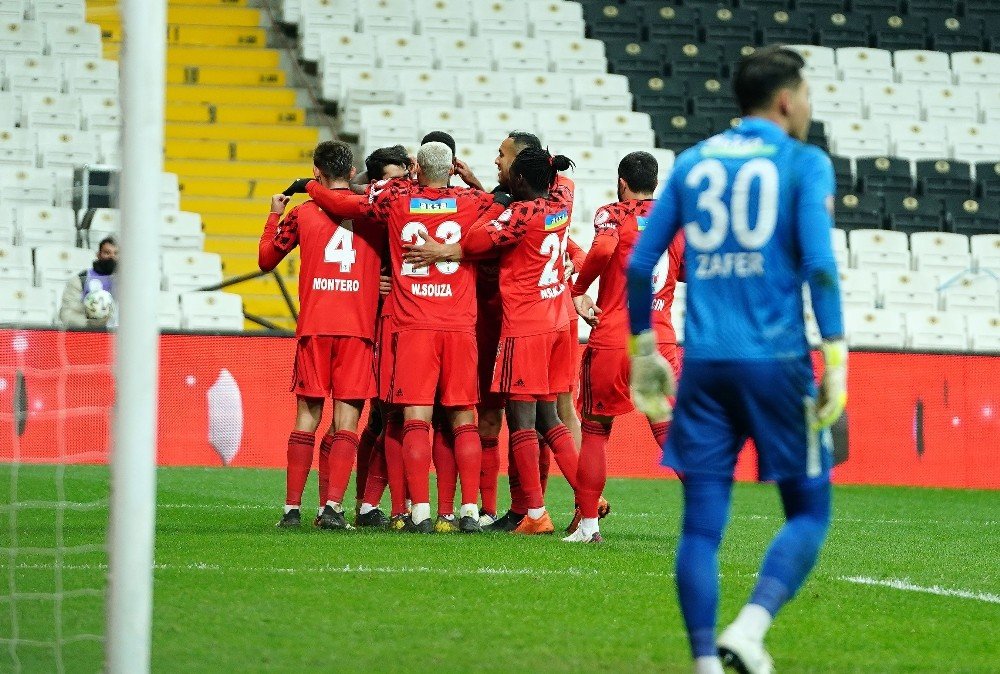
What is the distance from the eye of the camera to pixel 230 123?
19.7m

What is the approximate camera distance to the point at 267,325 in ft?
49.8

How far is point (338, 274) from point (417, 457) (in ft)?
3.93

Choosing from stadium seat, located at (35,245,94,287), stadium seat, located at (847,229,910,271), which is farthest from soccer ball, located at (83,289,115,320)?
stadium seat, located at (847,229,910,271)

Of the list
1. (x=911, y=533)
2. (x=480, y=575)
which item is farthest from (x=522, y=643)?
(x=911, y=533)

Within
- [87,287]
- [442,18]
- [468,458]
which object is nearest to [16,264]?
[87,287]

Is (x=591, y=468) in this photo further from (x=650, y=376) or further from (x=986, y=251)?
(x=986, y=251)

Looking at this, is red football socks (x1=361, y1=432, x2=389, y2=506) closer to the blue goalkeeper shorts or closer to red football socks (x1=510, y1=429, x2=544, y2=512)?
red football socks (x1=510, y1=429, x2=544, y2=512)

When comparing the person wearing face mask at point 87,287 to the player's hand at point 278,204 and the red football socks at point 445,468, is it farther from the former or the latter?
the red football socks at point 445,468

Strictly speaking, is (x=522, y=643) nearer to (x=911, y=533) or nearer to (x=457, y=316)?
(x=457, y=316)

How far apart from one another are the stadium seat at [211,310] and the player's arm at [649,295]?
11.3 m

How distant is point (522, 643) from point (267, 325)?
1022cm

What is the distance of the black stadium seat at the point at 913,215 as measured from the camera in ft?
63.8

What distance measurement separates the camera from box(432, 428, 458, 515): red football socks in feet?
29.3

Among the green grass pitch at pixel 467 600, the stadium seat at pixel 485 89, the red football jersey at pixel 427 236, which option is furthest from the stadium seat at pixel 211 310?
the red football jersey at pixel 427 236
